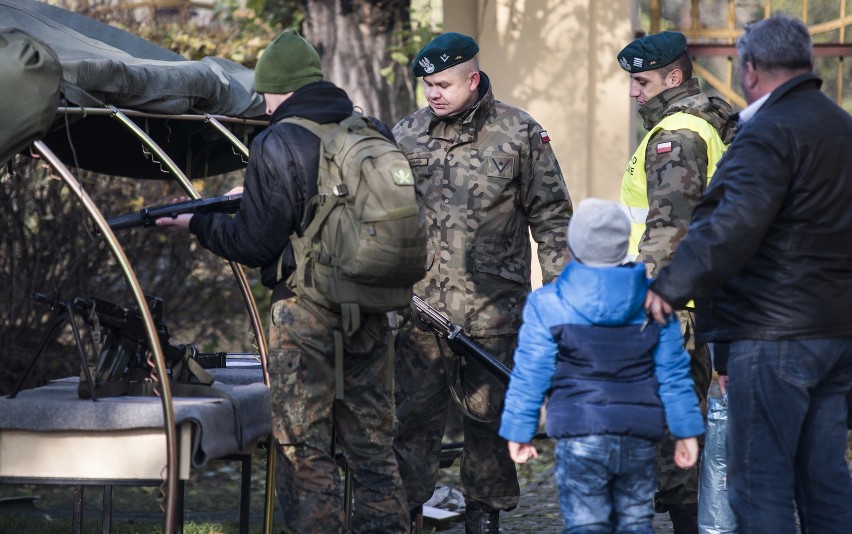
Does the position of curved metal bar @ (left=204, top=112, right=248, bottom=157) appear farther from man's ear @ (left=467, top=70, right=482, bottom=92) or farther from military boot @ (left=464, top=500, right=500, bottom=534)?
military boot @ (left=464, top=500, right=500, bottom=534)

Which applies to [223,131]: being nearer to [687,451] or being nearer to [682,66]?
[682,66]

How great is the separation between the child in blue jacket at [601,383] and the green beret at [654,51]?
143cm

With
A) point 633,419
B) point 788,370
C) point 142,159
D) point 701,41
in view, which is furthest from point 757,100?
point 701,41

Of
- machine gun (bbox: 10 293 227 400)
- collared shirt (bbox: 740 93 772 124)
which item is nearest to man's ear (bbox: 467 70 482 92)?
collared shirt (bbox: 740 93 772 124)

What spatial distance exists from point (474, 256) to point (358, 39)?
14.1 feet

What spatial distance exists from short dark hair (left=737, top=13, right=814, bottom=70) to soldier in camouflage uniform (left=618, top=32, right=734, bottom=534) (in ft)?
3.12

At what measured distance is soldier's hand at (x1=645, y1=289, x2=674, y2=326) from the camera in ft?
12.5

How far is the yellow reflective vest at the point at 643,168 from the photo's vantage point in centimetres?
499

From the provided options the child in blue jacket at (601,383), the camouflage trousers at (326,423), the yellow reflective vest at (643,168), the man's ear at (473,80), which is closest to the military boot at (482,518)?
the camouflage trousers at (326,423)

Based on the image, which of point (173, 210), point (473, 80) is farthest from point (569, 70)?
point (173, 210)

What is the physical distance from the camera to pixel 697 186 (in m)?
4.90

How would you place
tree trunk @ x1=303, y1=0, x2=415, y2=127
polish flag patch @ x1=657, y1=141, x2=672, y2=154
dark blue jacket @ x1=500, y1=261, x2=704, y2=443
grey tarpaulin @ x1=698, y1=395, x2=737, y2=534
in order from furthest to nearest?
tree trunk @ x1=303, y1=0, x2=415, y2=127
polish flag patch @ x1=657, y1=141, x2=672, y2=154
grey tarpaulin @ x1=698, y1=395, x2=737, y2=534
dark blue jacket @ x1=500, y1=261, x2=704, y2=443

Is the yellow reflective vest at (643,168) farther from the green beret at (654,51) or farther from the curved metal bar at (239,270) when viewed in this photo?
the curved metal bar at (239,270)

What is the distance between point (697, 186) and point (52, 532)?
3694mm
